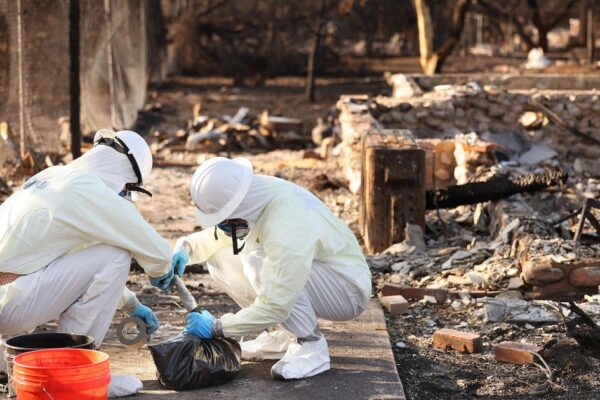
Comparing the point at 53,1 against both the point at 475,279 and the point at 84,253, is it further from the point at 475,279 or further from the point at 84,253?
the point at 84,253

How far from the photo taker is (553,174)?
415 inches

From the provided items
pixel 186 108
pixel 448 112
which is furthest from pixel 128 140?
pixel 186 108

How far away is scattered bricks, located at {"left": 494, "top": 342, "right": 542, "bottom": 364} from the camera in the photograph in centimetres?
642

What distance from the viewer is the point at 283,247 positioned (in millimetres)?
5645

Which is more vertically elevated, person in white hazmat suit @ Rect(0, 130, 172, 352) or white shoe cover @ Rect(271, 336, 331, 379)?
person in white hazmat suit @ Rect(0, 130, 172, 352)

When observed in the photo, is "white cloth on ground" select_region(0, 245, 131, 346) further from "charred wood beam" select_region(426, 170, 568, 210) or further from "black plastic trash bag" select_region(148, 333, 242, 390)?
"charred wood beam" select_region(426, 170, 568, 210)

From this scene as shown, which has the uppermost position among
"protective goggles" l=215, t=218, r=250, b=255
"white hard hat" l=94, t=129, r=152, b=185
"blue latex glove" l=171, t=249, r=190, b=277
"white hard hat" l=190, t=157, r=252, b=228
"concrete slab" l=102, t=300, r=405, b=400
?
"white hard hat" l=94, t=129, r=152, b=185

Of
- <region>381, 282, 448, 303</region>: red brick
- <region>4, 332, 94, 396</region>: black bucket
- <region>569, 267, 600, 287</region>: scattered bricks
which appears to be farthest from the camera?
<region>381, 282, 448, 303</region>: red brick

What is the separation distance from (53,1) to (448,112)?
508 cm

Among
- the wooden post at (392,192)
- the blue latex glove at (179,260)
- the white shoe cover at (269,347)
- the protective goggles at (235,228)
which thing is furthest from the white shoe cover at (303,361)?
the wooden post at (392,192)

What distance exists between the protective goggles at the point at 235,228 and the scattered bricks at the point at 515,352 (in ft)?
5.45

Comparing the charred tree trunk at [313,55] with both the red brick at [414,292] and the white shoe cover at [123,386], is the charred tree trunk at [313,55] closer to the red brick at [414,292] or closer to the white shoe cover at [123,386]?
the red brick at [414,292]

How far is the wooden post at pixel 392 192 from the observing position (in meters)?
9.67

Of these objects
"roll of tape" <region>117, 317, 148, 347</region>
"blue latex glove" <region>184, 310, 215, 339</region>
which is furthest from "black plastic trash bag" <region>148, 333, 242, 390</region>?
"roll of tape" <region>117, 317, 148, 347</region>
